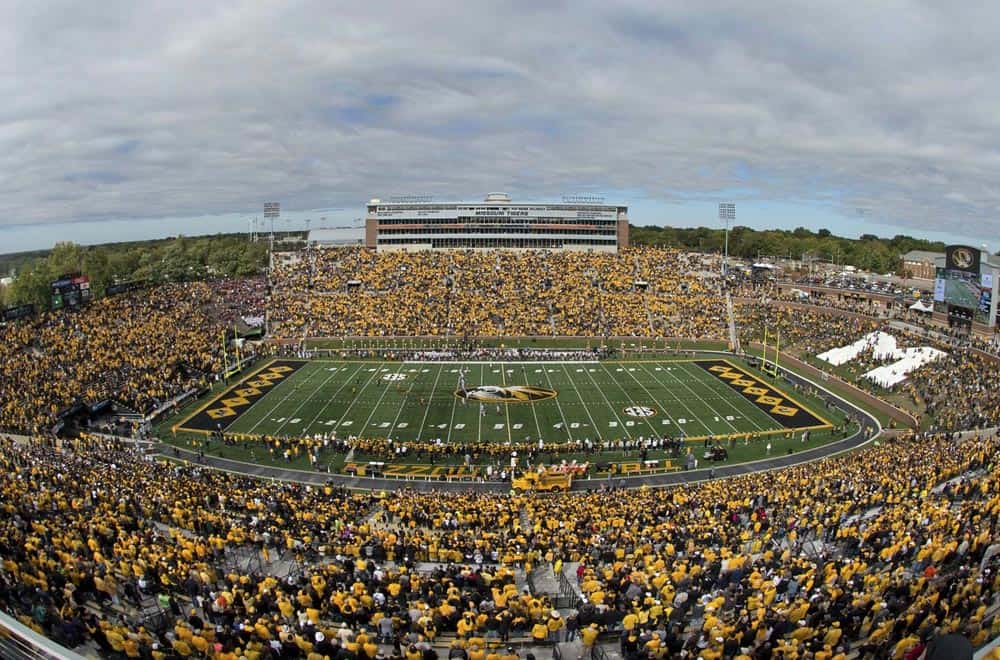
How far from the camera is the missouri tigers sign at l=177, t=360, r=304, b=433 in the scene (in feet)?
117

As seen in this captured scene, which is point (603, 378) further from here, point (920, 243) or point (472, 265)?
point (920, 243)

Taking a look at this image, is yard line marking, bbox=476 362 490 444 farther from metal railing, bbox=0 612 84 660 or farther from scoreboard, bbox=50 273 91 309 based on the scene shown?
scoreboard, bbox=50 273 91 309

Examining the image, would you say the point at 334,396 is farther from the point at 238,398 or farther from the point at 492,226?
the point at 492,226

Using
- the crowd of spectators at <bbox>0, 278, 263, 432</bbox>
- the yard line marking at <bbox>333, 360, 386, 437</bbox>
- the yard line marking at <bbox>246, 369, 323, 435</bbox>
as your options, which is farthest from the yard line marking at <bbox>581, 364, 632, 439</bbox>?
the crowd of spectators at <bbox>0, 278, 263, 432</bbox>

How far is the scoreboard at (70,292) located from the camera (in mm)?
51125

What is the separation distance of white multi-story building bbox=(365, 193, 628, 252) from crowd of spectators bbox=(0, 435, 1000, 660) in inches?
2274

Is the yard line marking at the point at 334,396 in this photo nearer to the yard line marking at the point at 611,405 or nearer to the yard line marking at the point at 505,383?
the yard line marking at the point at 505,383

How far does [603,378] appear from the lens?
4506 cm

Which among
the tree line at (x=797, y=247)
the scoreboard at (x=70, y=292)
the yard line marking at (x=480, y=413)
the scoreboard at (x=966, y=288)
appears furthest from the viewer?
the tree line at (x=797, y=247)

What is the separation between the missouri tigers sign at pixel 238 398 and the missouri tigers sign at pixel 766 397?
30123 millimetres

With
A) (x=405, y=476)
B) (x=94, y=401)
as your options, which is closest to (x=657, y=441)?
(x=405, y=476)

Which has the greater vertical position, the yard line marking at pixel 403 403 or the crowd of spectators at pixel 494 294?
the crowd of spectators at pixel 494 294

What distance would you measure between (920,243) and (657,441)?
13529 centimetres

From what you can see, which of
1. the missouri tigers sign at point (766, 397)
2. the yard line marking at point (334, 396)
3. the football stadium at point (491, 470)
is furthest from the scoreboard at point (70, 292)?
the missouri tigers sign at point (766, 397)
